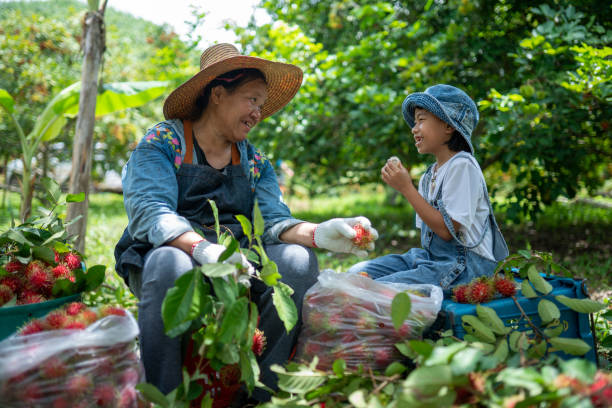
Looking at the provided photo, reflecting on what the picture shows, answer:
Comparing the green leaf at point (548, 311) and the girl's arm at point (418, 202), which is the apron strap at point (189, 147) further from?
the green leaf at point (548, 311)

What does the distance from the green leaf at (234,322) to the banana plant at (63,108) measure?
2.77 m

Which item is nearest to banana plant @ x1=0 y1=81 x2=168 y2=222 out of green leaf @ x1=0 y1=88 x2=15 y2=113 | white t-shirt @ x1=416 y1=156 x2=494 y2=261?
→ green leaf @ x1=0 y1=88 x2=15 y2=113

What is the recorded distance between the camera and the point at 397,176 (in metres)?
1.94

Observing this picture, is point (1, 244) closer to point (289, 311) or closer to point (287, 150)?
point (289, 311)

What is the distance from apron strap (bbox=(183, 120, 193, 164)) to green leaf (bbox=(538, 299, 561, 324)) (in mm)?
1382

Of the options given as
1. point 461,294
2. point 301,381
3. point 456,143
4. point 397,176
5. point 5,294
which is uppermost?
point 456,143

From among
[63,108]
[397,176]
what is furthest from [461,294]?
[63,108]

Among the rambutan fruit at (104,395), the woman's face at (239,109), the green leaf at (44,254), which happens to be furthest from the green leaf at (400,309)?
the green leaf at (44,254)

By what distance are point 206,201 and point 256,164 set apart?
1.08 feet

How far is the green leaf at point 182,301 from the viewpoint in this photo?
123cm

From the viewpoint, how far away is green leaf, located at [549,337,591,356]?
137 cm

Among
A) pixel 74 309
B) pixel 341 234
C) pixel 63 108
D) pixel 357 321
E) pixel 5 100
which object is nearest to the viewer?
pixel 74 309

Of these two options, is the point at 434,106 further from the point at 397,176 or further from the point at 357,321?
the point at 357,321

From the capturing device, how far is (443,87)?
2.08 metres
